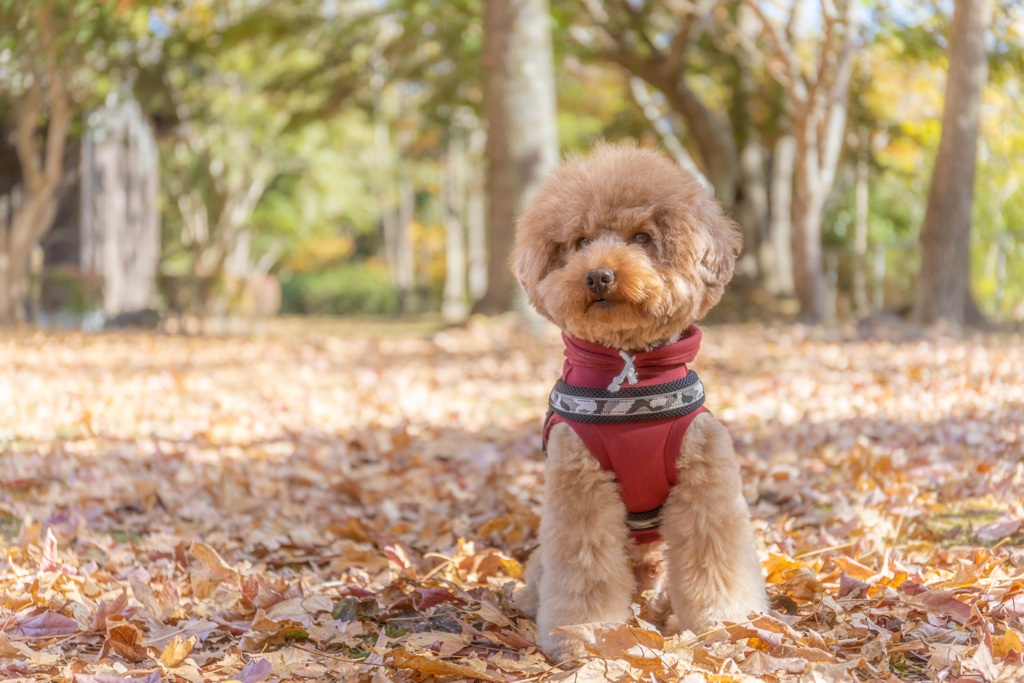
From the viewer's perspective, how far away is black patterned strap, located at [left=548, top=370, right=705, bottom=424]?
2830 mm

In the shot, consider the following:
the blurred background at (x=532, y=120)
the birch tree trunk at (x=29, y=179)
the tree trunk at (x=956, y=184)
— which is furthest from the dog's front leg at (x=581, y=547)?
the birch tree trunk at (x=29, y=179)

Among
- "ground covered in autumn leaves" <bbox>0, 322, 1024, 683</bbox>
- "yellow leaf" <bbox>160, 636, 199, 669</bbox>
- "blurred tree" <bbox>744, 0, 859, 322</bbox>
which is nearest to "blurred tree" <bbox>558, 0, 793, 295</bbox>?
"blurred tree" <bbox>744, 0, 859, 322</bbox>

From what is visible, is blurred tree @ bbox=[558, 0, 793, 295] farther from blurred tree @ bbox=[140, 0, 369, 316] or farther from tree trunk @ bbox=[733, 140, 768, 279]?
blurred tree @ bbox=[140, 0, 369, 316]

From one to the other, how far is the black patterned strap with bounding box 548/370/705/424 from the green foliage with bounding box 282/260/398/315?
3230 cm

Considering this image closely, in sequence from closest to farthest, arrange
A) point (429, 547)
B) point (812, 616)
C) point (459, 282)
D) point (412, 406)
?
1. point (812, 616)
2. point (429, 547)
3. point (412, 406)
4. point (459, 282)

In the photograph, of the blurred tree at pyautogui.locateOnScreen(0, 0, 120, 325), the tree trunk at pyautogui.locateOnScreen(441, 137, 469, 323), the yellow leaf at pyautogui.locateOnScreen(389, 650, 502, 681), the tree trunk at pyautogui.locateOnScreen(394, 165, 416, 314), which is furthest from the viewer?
the tree trunk at pyautogui.locateOnScreen(394, 165, 416, 314)

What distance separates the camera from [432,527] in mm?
4430

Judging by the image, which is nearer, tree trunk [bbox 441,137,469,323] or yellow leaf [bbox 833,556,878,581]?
yellow leaf [bbox 833,556,878,581]

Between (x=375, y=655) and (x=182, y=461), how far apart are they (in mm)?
3076

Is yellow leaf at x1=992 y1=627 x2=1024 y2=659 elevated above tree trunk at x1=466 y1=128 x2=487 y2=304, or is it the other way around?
tree trunk at x1=466 y1=128 x2=487 y2=304

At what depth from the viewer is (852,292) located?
55.4 ft

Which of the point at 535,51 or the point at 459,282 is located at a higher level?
the point at 535,51

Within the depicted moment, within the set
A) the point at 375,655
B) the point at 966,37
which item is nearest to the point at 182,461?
the point at 375,655

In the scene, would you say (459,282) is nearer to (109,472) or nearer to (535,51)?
(535,51)
